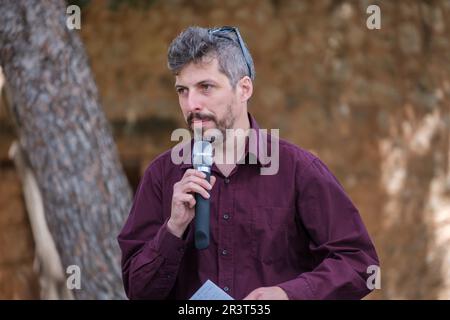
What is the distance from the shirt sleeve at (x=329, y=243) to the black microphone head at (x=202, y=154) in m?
0.27

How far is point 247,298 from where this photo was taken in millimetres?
2328

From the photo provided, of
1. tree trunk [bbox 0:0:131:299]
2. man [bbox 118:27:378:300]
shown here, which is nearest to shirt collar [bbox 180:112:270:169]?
man [bbox 118:27:378:300]

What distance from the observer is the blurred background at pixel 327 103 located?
620 cm

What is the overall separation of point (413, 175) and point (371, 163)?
0.99ft

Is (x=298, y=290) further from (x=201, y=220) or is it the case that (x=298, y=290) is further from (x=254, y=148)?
(x=254, y=148)

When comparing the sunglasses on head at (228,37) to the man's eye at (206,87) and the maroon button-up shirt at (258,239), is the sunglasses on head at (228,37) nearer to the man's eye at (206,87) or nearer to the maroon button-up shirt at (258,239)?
the man's eye at (206,87)

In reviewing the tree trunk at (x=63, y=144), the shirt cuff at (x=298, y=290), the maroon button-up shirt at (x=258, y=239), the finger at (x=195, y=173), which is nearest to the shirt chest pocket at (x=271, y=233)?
the maroon button-up shirt at (x=258, y=239)

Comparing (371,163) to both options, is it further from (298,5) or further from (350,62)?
(298,5)

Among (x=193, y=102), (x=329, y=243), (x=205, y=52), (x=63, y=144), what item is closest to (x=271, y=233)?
(x=329, y=243)

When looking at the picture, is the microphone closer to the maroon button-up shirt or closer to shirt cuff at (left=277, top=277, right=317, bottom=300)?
the maroon button-up shirt

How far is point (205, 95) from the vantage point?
2453mm

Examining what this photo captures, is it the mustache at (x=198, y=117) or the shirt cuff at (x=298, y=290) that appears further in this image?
the mustache at (x=198, y=117)

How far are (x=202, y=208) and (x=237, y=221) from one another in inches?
7.6

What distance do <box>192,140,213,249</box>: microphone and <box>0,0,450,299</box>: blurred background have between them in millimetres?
3759
